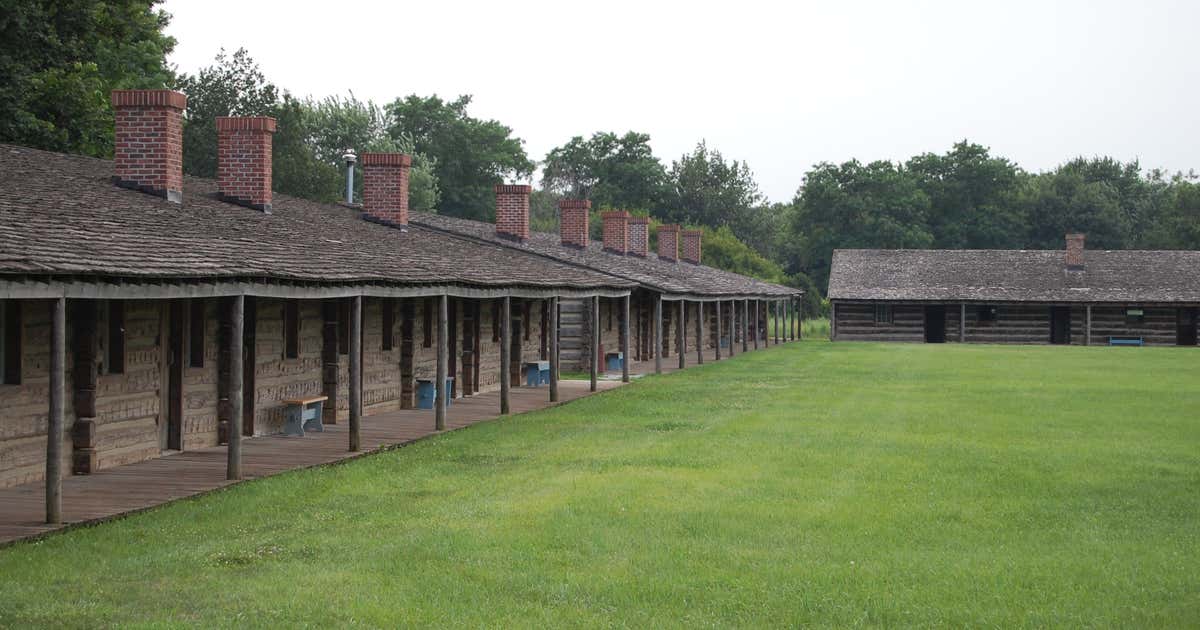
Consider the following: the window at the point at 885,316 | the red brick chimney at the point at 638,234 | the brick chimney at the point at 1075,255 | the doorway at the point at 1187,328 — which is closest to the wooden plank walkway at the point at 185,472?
the red brick chimney at the point at 638,234

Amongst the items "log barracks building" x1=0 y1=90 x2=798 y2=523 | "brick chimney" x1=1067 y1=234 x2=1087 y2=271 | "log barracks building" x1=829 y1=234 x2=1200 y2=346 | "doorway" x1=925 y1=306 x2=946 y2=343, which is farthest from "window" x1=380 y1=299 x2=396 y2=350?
"brick chimney" x1=1067 y1=234 x2=1087 y2=271

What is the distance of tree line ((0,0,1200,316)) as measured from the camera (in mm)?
64875

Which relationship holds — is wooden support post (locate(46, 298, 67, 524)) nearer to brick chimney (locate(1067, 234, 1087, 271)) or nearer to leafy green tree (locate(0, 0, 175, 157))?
leafy green tree (locate(0, 0, 175, 157))

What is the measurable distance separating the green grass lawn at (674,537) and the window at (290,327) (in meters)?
2.75

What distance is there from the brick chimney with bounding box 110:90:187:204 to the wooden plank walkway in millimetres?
4053

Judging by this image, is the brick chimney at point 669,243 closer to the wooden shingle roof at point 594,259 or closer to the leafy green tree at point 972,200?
the wooden shingle roof at point 594,259

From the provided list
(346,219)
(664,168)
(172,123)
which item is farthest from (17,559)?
(664,168)

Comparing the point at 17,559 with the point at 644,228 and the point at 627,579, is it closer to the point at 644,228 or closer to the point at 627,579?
the point at 627,579

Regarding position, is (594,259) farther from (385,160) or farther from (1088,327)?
(1088,327)

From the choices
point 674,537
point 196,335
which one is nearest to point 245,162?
point 196,335

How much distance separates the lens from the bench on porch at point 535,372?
29.9 m

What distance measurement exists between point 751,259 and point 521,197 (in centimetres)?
4715

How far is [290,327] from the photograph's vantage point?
777 inches

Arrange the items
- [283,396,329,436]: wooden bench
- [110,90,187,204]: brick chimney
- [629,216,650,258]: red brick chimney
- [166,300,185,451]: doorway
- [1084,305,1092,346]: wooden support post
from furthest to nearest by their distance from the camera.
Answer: [1084,305,1092,346]: wooden support post < [629,216,650,258]: red brick chimney < [283,396,329,436]: wooden bench < [110,90,187,204]: brick chimney < [166,300,185,451]: doorway
